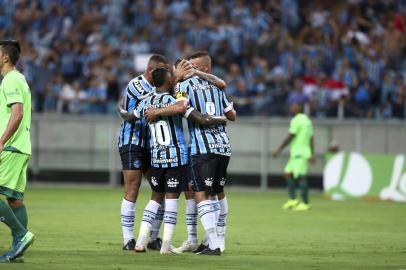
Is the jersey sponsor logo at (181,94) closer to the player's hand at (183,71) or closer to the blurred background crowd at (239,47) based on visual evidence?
the player's hand at (183,71)

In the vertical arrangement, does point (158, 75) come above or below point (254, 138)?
above

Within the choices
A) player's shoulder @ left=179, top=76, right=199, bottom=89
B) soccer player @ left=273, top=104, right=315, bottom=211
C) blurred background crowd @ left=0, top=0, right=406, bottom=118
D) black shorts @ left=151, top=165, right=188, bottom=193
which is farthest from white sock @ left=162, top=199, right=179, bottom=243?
blurred background crowd @ left=0, top=0, right=406, bottom=118

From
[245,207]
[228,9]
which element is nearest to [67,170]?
[228,9]

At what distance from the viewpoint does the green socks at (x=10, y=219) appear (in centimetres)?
1063

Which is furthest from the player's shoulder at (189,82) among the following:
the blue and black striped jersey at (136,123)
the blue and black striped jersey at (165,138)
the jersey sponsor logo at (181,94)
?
the blue and black striped jersey at (136,123)

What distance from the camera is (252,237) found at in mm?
14555

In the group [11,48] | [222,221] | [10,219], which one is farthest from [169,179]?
[11,48]

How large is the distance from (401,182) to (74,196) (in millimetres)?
8021

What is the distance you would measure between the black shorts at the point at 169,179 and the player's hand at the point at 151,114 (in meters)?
0.60

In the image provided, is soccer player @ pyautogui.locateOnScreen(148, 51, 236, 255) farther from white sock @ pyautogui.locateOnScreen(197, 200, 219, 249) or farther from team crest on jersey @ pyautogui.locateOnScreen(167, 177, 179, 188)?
team crest on jersey @ pyautogui.locateOnScreen(167, 177, 179, 188)

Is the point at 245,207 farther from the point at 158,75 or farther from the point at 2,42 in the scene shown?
the point at 2,42

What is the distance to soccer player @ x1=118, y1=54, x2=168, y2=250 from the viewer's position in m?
12.5

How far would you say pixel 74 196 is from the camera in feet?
80.8

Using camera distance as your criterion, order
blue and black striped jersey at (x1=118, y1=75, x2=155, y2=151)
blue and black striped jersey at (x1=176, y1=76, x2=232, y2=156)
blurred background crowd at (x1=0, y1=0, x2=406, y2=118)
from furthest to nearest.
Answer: blurred background crowd at (x1=0, y1=0, x2=406, y2=118) → blue and black striped jersey at (x1=118, y1=75, x2=155, y2=151) → blue and black striped jersey at (x1=176, y1=76, x2=232, y2=156)
